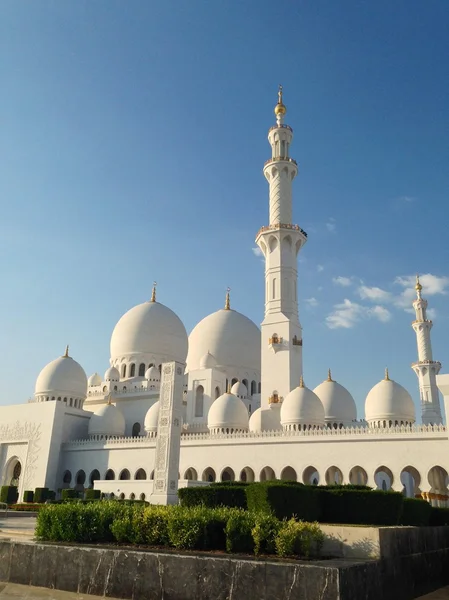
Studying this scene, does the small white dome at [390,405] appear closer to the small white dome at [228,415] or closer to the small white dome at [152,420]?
the small white dome at [228,415]

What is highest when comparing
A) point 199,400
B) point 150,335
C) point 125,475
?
point 150,335

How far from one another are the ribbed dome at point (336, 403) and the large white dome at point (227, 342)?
29.9 feet

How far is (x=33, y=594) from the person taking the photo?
8305 millimetres

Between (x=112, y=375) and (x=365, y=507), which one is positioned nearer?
(x=365, y=507)

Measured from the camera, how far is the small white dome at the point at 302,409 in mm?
29938

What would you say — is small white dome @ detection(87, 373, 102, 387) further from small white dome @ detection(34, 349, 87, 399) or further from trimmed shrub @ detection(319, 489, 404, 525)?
trimmed shrub @ detection(319, 489, 404, 525)

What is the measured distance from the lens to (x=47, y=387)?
40.3 meters

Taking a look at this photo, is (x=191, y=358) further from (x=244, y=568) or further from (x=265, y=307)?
(x=244, y=568)

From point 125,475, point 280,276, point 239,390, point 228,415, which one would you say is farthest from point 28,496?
point 280,276

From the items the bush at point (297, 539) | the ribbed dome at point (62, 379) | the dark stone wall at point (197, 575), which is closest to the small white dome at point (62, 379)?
the ribbed dome at point (62, 379)

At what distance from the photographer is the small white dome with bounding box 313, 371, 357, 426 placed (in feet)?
111

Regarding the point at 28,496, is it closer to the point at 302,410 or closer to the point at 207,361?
the point at 207,361

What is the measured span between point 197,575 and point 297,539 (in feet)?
5.27

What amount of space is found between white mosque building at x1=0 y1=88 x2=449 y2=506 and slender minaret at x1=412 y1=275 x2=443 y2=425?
0.08 metres
